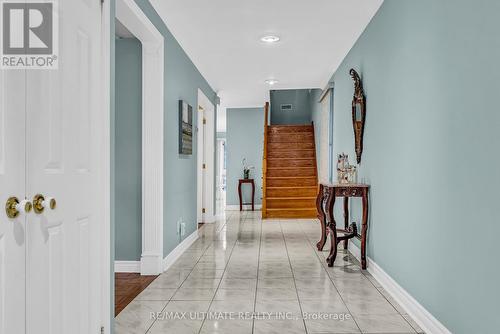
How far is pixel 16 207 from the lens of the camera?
4.54 feet

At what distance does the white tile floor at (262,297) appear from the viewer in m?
2.43

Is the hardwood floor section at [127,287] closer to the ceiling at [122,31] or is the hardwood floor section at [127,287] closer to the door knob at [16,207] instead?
the door knob at [16,207]

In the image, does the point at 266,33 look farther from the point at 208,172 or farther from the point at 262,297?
the point at 208,172

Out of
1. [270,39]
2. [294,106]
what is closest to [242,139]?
[294,106]

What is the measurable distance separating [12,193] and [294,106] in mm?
10117

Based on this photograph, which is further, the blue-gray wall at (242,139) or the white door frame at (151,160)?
the blue-gray wall at (242,139)

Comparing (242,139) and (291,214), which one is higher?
(242,139)

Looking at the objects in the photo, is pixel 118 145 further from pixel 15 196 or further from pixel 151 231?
pixel 15 196

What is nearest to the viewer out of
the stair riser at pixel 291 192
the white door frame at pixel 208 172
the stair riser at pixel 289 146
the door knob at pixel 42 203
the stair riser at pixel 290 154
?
the door knob at pixel 42 203

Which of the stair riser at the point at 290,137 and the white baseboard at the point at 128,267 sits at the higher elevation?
the stair riser at the point at 290,137

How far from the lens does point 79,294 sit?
72.7 inches

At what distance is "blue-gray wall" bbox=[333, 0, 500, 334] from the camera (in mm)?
1729

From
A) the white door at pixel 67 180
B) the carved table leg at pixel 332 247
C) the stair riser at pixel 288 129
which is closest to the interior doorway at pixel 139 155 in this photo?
the white door at pixel 67 180

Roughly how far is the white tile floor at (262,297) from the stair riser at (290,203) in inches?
118
